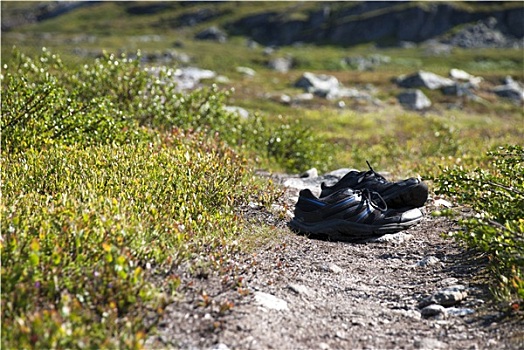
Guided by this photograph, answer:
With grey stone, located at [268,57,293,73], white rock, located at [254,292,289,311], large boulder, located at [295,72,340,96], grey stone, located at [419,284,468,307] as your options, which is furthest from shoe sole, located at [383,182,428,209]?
grey stone, located at [268,57,293,73]

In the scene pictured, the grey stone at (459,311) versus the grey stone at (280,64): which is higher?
the grey stone at (459,311)

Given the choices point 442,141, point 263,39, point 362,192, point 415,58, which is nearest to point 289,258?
point 362,192

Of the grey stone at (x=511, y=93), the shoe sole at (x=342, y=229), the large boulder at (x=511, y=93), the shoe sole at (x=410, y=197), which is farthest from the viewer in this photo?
the grey stone at (x=511, y=93)

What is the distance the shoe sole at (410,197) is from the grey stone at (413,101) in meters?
31.8

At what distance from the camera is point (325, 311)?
15.9 ft

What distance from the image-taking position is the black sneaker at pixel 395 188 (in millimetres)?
7367

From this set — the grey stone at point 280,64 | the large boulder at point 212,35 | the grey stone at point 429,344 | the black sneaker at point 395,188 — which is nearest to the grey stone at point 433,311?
the grey stone at point 429,344

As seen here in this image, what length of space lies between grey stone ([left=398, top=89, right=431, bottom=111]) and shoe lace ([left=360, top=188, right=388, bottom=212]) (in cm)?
3209

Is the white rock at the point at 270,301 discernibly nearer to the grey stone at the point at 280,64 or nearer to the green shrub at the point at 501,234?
the green shrub at the point at 501,234

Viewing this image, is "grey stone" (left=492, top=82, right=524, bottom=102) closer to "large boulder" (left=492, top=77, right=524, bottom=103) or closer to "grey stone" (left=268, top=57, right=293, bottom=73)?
"large boulder" (left=492, top=77, right=524, bottom=103)

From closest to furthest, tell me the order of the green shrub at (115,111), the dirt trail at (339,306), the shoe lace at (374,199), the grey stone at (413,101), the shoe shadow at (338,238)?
1. the dirt trail at (339,306)
2. the shoe shadow at (338,238)
3. the shoe lace at (374,199)
4. the green shrub at (115,111)
5. the grey stone at (413,101)

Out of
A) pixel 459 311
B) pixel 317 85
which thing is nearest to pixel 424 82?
pixel 317 85

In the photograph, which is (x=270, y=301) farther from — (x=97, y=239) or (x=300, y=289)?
(x=97, y=239)

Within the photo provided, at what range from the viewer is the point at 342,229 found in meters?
6.86
